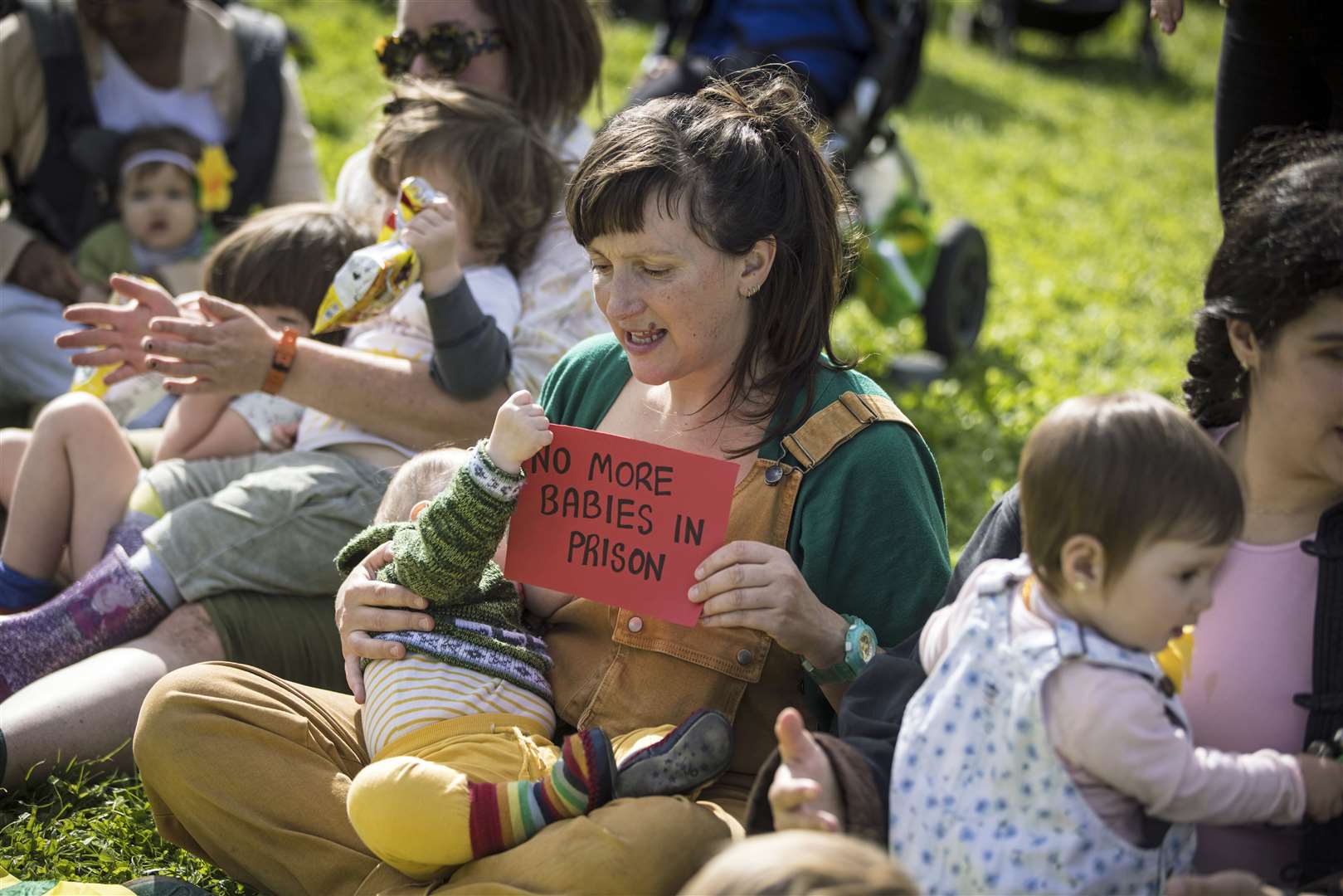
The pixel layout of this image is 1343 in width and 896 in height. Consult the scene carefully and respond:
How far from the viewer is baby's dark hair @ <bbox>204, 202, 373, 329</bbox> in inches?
141

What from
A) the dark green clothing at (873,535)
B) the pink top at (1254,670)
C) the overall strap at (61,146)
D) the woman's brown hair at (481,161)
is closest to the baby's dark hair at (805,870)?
the pink top at (1254,670)

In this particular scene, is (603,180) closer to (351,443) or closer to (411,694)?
(411,694)

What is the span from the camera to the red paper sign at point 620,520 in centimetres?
231

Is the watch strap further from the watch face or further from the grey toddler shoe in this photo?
the grey toddler shoe

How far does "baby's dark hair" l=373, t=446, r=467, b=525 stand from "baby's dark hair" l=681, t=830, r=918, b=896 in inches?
48.1

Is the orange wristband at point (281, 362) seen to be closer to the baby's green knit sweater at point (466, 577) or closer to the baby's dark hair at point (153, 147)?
the baby's green knit sweater at point (466, 577)

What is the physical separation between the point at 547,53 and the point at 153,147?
1805 mm

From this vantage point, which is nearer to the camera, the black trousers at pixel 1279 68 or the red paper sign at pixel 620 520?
the red paper sign at pixel 620 520

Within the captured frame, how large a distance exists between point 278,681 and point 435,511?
0.50 metres

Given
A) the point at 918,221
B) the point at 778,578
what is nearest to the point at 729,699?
the point at 778,578

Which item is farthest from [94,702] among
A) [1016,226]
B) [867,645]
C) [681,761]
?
[1016,226]

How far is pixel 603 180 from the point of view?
7.86 ft

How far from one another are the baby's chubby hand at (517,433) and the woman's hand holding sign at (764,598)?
1.11 feet

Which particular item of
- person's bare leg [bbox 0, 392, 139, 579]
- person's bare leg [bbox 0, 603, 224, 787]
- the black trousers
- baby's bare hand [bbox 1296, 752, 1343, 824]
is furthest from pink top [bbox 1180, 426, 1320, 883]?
person's bare leg [bbox 0, 392, 139, 579]
